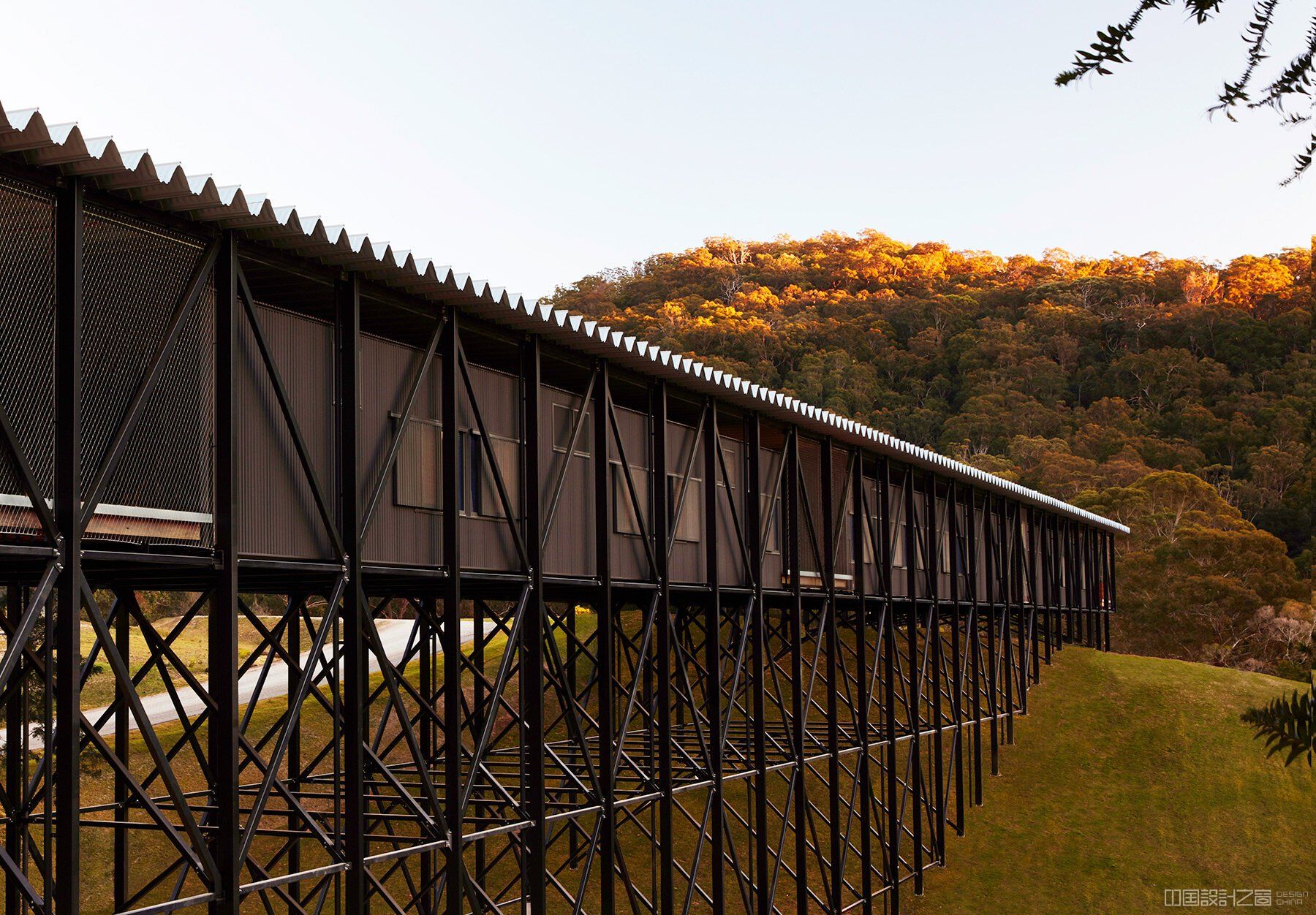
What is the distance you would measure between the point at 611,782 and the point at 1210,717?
28.2 metres

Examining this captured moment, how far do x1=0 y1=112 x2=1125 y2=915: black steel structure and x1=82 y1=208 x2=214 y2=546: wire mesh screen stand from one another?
0.03 m

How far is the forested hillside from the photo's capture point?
188 feet

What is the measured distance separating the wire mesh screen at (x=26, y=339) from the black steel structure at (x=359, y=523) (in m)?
0.02

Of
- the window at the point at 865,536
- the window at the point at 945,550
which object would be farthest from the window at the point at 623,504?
the window at the point at 945,550

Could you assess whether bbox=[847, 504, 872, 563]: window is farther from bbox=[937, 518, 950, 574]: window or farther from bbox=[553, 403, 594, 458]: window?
bbox=[553, 403, 594, 458]: window

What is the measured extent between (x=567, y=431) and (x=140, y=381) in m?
8.00

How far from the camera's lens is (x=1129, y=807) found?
3519cm

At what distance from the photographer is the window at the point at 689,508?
69.4ft

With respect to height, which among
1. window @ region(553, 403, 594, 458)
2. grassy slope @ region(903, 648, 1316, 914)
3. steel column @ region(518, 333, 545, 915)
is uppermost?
window @ region(553, 403, 594, 458)

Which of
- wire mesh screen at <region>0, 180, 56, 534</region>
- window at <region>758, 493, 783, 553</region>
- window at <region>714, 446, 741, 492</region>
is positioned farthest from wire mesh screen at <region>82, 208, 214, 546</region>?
window at <region>758, 493, 783, 553</region>

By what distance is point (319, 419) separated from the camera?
1332cm

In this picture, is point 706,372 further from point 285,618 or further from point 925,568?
point 925,568

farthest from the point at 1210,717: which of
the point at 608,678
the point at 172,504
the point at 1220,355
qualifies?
the point at 1220,355

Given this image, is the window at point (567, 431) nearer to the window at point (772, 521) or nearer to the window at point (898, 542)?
the window at point (772, 521)
